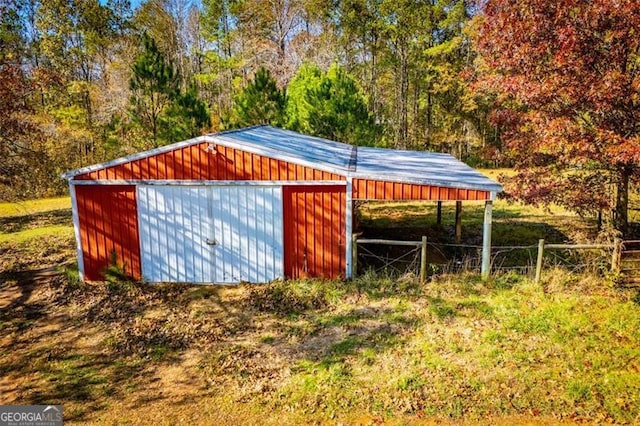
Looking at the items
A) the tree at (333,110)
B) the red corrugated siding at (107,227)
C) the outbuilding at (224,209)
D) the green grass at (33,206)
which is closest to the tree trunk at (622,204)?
the outbuilding at (224,209)

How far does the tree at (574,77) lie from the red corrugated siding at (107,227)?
8.51 meters

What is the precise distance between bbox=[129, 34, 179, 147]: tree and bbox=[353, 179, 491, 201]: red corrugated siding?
35.6 feet

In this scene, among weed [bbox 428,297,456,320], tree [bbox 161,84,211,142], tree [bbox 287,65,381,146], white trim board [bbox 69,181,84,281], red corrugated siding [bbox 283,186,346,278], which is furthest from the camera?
tree [bbox 161,84,211,142]

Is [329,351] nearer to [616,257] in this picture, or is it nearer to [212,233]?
[212,233]

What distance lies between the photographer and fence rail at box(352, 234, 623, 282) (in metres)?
9.27

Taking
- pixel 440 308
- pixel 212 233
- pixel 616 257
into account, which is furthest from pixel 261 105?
pixel 616 257

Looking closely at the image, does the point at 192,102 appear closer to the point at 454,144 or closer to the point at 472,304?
the point at 472,304

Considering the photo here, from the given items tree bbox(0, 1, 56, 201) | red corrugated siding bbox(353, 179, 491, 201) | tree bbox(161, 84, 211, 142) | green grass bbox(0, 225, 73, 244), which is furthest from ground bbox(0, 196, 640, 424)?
tree bbox(161, 84, 211, 142)

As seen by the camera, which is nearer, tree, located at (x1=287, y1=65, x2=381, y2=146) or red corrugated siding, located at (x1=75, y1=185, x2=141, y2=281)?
red corrugated siding, located at (x1=75, y1=185, x2=141, y2=281)

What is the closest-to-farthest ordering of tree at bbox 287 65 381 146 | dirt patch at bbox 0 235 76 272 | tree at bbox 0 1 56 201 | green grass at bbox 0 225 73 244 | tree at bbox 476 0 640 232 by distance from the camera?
1. tree at bbox 476 0 640 232
2. tree at bbox 0 1 56 201
3. dirt patch at bbox 0 235 76 272
4. green grass at bbox 0 225 73 244
5. tree at bbox 287 65 381 146

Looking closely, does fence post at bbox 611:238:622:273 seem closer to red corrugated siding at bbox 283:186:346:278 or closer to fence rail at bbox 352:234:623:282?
fence rail at bbox 352:234:623:282

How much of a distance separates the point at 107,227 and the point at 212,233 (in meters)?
2.47

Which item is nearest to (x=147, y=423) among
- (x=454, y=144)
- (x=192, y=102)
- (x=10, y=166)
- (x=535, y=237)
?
(x=10, y=166)

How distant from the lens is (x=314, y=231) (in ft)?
32.3
